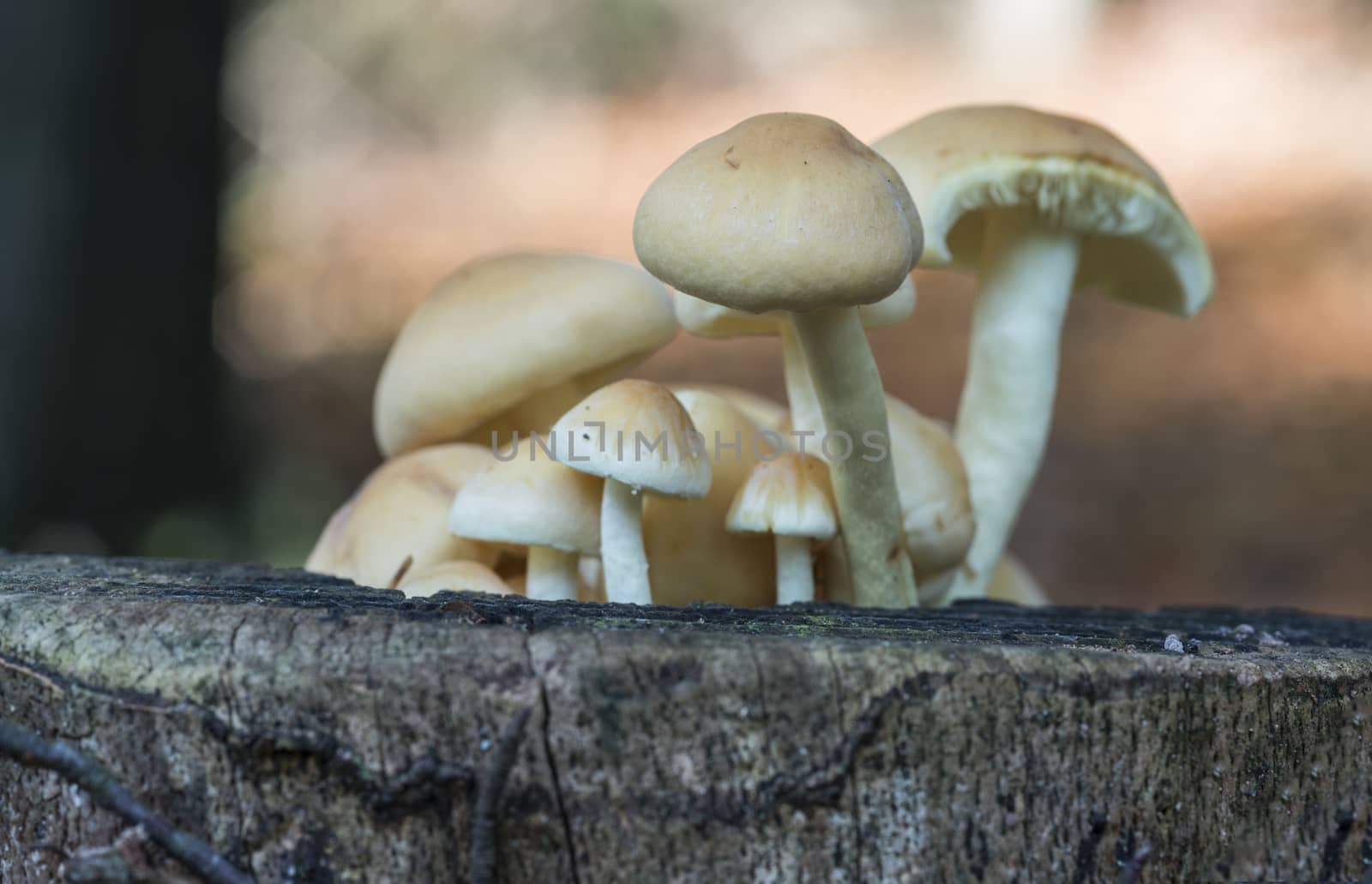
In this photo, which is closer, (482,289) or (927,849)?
(927,849)

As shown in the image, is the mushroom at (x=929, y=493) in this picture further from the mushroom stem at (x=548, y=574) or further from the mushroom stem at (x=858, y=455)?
the mushroom stem at (x=548, y=574)

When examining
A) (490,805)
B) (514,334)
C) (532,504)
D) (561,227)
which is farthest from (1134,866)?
(561,227)

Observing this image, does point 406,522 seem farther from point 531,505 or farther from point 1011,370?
point 1011,370

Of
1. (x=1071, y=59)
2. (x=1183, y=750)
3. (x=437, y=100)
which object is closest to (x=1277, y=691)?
(x=1183, y=750)

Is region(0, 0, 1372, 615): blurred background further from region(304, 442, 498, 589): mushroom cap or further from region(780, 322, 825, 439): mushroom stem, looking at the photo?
region(780, 322, 825, 439): mushroom stem

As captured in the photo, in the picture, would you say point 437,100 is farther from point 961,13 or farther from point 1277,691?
point 1277,691

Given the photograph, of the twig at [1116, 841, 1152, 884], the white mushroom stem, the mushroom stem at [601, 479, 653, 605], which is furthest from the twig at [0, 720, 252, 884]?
the white mushroom stem
